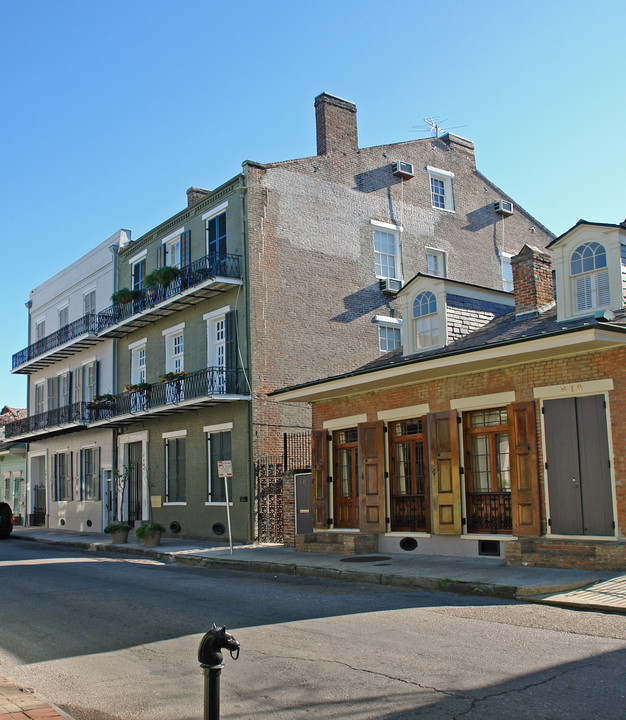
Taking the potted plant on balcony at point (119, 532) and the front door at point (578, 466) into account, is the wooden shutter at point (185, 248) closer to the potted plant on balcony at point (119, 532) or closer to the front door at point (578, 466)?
the potted plant on balcony at point (119, 532)

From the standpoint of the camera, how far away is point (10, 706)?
554 centimetres

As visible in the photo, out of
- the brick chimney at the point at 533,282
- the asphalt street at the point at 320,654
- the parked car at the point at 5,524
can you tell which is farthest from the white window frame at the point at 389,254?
the parked car at the point at 5,524

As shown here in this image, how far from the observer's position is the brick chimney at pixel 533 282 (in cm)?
1536

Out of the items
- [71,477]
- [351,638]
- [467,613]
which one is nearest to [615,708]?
[351,638]

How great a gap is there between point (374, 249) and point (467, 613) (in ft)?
57.0

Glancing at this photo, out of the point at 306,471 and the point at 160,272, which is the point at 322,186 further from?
the point at 306,471

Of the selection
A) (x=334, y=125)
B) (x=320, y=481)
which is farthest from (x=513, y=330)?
(x=334, y=125)

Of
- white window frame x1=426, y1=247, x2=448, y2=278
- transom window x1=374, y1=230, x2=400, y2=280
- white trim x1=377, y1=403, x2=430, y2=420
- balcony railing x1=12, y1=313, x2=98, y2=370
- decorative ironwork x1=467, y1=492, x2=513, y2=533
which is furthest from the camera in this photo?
balcony railing x1=12, y1=313, x2=98, y2=370

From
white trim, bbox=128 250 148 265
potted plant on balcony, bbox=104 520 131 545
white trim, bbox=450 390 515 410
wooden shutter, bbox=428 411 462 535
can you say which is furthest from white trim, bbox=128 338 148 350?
white trim, bbox=450 390 515 410

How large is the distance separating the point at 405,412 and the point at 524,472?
11.3 feet

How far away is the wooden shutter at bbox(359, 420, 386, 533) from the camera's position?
16531 millimetres

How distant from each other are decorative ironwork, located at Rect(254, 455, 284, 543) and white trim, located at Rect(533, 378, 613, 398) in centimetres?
958

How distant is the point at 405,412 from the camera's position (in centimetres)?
1616

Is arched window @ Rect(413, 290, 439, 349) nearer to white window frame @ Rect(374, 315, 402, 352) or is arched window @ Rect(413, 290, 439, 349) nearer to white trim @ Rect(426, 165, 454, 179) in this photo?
white window frame @ Rect(374, 315, 402, 352)
